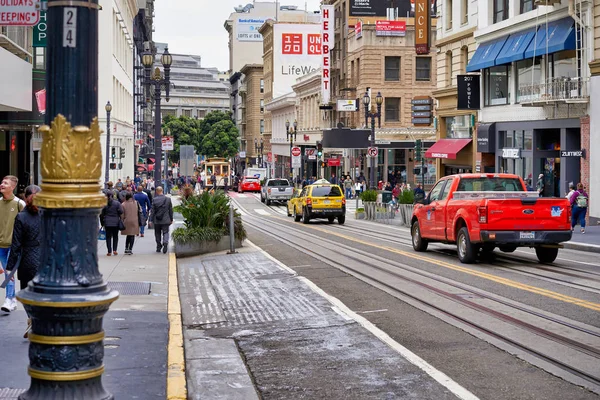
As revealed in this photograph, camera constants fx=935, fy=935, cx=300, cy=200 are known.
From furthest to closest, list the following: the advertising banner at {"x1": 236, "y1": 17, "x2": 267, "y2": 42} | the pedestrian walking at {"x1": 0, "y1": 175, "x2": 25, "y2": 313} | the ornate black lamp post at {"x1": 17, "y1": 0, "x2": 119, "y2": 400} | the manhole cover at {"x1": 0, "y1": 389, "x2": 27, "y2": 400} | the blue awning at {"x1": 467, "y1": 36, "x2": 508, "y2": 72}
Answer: the advertising banner at {"x1": 236, "y1": 17, "x2": 267, "y2": 42}, the blue awning at {"x1": 467, "y1": 36, "x2": 508, "y2": 72}, the pedestrian walking at {"x1": 0, "y1": 175, "x2": 25, "y2": 313}, the manhole cover at {"x1": 0, "y1": 389, "x2": 27, "y2": 400}, the ornate black lamp post at {"x1": 17, "y1": 0, "x2": 119, "y2": 400}

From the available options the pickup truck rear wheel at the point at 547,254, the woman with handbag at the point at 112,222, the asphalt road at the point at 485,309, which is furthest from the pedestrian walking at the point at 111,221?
the pickup truck rear wheel at the point at 547,254

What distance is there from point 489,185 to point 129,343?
1350 cm

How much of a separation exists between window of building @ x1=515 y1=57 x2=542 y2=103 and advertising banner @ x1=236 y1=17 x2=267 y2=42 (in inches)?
5104

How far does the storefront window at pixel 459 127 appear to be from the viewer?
160 feet

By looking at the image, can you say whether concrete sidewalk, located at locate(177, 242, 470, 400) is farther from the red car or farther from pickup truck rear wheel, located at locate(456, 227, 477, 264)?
the red car

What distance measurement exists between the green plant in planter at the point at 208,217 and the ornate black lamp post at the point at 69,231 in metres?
20.0

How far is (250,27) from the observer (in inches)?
6634

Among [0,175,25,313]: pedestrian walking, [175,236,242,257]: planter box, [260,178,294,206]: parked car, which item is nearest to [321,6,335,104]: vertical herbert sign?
[260,178,294,206]: parked car

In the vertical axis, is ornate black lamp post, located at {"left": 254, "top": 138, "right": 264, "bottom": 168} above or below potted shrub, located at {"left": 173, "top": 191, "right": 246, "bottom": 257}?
above

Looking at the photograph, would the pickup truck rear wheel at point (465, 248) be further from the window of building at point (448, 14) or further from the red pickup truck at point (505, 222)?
the window of building at point (448, 14)

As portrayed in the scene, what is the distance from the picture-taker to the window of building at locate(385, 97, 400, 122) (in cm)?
7269

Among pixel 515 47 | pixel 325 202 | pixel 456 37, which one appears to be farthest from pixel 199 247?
pixel 456 37

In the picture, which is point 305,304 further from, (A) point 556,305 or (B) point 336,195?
(B) point 336,195

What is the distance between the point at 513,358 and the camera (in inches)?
374
